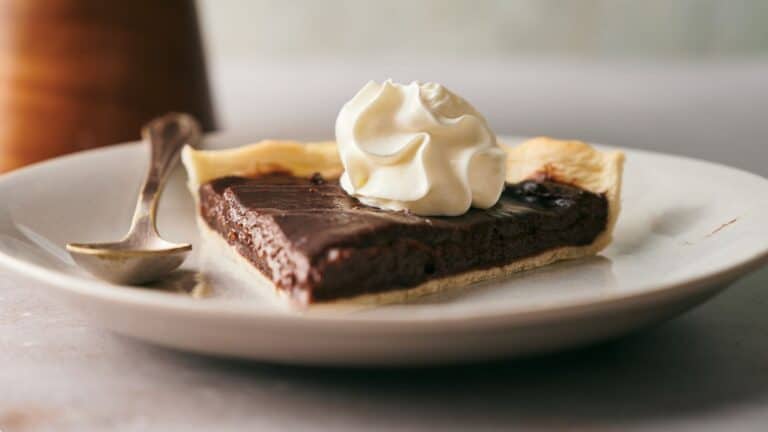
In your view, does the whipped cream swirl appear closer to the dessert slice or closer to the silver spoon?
the dessert slice

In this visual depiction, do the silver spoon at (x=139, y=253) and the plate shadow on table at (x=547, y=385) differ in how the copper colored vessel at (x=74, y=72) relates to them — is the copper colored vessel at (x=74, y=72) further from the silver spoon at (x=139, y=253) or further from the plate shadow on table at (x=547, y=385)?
the plate shadow on table at (x=547, y=385)

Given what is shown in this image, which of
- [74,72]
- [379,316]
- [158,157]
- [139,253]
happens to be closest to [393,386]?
[379,316]

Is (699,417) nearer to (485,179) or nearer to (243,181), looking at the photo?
(485,179)

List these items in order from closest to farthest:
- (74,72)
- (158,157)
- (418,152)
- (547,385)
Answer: (547,385)
(418,152)
(158,157)
(74,72)

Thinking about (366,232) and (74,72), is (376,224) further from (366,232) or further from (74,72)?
(74,72)

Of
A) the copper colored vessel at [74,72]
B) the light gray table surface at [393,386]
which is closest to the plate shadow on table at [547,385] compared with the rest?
the light gray table surface at [393,386]

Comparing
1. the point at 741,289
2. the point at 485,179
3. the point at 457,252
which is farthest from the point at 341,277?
the point at 741,289
